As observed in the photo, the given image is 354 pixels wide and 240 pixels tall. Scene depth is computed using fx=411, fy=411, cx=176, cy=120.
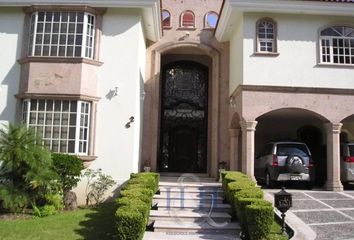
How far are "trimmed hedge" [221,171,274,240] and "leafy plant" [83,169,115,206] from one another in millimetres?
4483

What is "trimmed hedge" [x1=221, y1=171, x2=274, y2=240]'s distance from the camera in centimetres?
888

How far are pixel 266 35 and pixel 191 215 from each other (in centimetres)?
777

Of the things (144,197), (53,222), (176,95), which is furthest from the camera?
(176,95)

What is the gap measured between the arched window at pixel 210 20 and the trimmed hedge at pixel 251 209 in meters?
9.16

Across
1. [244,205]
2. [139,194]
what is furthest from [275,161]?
[139,194]

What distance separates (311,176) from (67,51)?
32.7 feet

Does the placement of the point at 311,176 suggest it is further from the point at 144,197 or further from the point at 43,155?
the point at 43,155

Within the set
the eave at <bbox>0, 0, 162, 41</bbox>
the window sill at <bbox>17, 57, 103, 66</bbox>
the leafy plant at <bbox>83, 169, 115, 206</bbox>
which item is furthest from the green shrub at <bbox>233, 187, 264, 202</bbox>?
the eave at <bbox>0, 0, 162, 41</bbox>

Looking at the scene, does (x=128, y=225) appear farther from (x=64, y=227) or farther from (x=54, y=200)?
(x=54, y=200)

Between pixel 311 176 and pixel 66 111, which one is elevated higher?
pixel 66 111

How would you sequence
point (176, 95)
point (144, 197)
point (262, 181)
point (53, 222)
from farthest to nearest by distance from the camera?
point (176, 95)
point (262, 181)
point (53, 222)
point (144, 197)

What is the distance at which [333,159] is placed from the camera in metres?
15.1

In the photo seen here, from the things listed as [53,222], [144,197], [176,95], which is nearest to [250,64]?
[176,95]

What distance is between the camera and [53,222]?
11164mm
